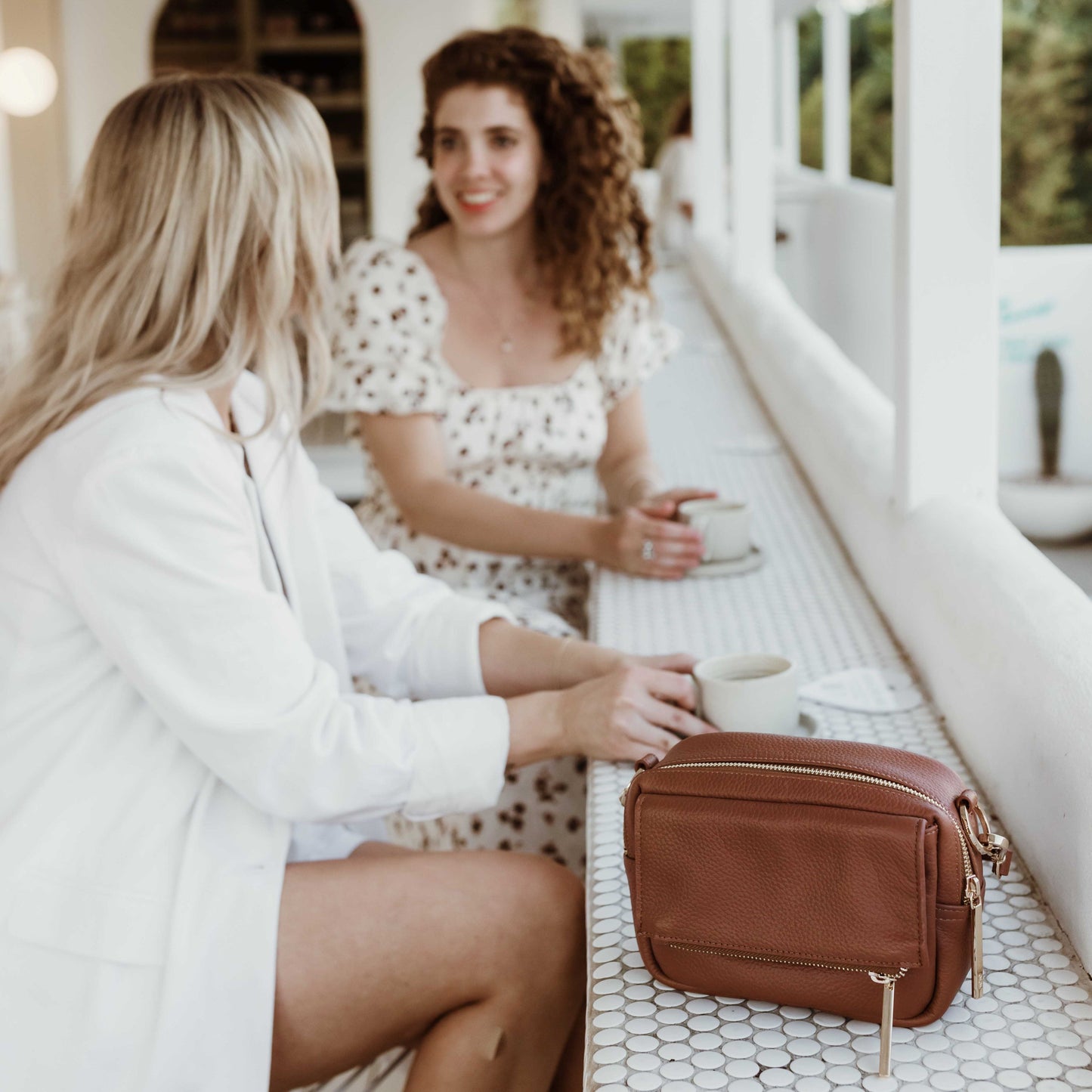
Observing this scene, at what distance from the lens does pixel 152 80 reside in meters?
1.39

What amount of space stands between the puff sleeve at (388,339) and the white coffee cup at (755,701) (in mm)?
891

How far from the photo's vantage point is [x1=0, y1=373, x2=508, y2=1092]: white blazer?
1110mm

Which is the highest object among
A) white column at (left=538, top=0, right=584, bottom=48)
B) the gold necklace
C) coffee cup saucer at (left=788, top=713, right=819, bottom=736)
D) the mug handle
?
white column at (left=538, top=0, right=584, bottom=48)

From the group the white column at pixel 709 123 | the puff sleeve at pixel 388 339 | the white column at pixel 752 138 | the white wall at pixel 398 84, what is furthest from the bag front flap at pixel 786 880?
the white wall at pixel 398 84

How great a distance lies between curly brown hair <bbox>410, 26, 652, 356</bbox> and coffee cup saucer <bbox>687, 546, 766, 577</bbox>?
1.60ft

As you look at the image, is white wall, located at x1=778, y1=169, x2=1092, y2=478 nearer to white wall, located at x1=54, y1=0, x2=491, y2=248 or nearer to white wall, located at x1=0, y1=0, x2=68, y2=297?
white wall, located at x1=54, y1=0, x2=491, y2=248

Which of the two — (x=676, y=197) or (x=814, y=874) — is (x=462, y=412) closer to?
(x=814, y=874)

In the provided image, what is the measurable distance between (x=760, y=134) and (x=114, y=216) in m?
3.80

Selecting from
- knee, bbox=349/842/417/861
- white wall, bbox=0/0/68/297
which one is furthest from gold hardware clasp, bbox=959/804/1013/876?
white wall, bbox=0/0/68/297

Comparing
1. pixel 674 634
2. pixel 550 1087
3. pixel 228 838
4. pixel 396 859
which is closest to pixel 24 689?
pixel 228 838

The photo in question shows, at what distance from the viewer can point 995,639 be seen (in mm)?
1211

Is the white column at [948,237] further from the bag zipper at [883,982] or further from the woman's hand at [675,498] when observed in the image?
the bag zipper at [883,982]

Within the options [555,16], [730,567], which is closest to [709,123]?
[730,567]

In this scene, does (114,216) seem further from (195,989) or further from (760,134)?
(760,134)
